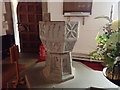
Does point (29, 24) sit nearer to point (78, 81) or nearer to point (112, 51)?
point (78, 81)

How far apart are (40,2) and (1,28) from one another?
1.25m

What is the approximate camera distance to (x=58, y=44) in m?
1.15

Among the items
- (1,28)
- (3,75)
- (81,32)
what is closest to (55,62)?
(3,75)

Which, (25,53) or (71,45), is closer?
(71,45)

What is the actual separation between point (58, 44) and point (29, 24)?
7.25 feet

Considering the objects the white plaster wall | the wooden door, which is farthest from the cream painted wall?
the white plaster wall

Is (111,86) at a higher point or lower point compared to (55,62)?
lower

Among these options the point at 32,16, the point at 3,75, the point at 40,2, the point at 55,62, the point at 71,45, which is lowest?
the point at 3,75

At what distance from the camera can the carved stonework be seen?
110 centimetres

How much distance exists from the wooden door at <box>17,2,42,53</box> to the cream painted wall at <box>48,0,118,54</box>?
1.64 ft

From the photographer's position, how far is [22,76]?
148 cm

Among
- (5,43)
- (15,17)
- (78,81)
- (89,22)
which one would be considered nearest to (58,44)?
(78,81)

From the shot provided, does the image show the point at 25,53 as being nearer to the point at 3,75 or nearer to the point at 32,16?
the point at 32,16

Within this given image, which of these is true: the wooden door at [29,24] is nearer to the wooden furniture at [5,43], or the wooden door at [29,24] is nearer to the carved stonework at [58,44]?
the wooden furniture at [5,43]
